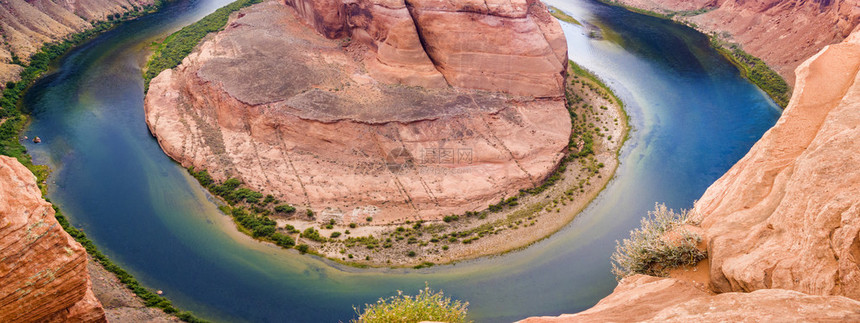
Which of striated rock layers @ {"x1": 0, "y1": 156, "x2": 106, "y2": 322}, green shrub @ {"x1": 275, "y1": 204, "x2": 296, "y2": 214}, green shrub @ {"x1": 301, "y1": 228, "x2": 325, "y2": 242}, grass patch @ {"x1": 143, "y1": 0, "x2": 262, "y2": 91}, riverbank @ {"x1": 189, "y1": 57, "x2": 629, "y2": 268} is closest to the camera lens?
striated rock layers @ {"x1": 0, "y1": 156, "x2": 106, "y2": 322}

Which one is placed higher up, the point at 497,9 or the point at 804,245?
the point at 497,9

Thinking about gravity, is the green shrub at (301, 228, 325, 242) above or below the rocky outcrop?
below

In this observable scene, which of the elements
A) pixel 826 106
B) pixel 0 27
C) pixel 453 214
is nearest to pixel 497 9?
pixel 453 214

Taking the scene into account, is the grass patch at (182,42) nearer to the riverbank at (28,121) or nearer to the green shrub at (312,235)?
the riverbank at (28,121)

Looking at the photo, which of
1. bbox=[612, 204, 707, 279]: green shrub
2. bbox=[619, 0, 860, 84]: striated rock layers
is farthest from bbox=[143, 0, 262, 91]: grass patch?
bbox=[619, 0, 860, 84]: striated rock layers

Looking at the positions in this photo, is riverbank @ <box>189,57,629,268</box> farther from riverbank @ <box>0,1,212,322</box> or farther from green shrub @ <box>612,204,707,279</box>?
green shrub @ <box>612,204,707,279</box>

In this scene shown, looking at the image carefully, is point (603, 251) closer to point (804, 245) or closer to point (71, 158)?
point (804, 245)

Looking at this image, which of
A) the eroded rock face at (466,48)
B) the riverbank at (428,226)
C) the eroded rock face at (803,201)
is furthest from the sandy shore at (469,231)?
the eroded rock face at (803,201)
